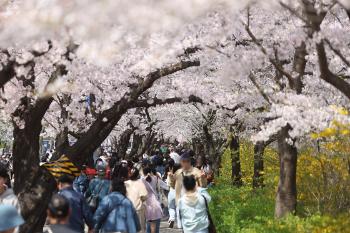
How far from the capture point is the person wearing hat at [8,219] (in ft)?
14.5

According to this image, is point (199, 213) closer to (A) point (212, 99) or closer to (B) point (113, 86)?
(A) point (212, 99)

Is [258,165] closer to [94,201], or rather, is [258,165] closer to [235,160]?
[235,160]

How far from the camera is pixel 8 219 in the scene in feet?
14.7

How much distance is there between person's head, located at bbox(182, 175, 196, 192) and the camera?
787 cm

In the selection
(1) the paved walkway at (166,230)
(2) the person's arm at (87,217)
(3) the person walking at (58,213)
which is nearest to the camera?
(3) the person walking at (58,213)

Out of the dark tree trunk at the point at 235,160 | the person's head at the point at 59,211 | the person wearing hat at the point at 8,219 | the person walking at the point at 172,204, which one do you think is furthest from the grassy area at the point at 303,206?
the dark tree trunk at the point at 235,160

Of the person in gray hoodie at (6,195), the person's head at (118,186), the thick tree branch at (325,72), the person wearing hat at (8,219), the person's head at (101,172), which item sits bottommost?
the person wearing hat at (8,219)

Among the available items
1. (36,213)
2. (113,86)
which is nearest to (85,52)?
(36,213)

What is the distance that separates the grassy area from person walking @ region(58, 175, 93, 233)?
2457 millimetres

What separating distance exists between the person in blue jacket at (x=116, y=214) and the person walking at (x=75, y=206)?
0.24 meters

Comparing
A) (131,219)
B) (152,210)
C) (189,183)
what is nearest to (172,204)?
(152,210)

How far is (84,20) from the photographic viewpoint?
524cm

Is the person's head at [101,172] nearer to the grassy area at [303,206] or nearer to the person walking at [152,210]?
the person walking at [152,210]

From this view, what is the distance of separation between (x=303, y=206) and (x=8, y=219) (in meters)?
8.37
